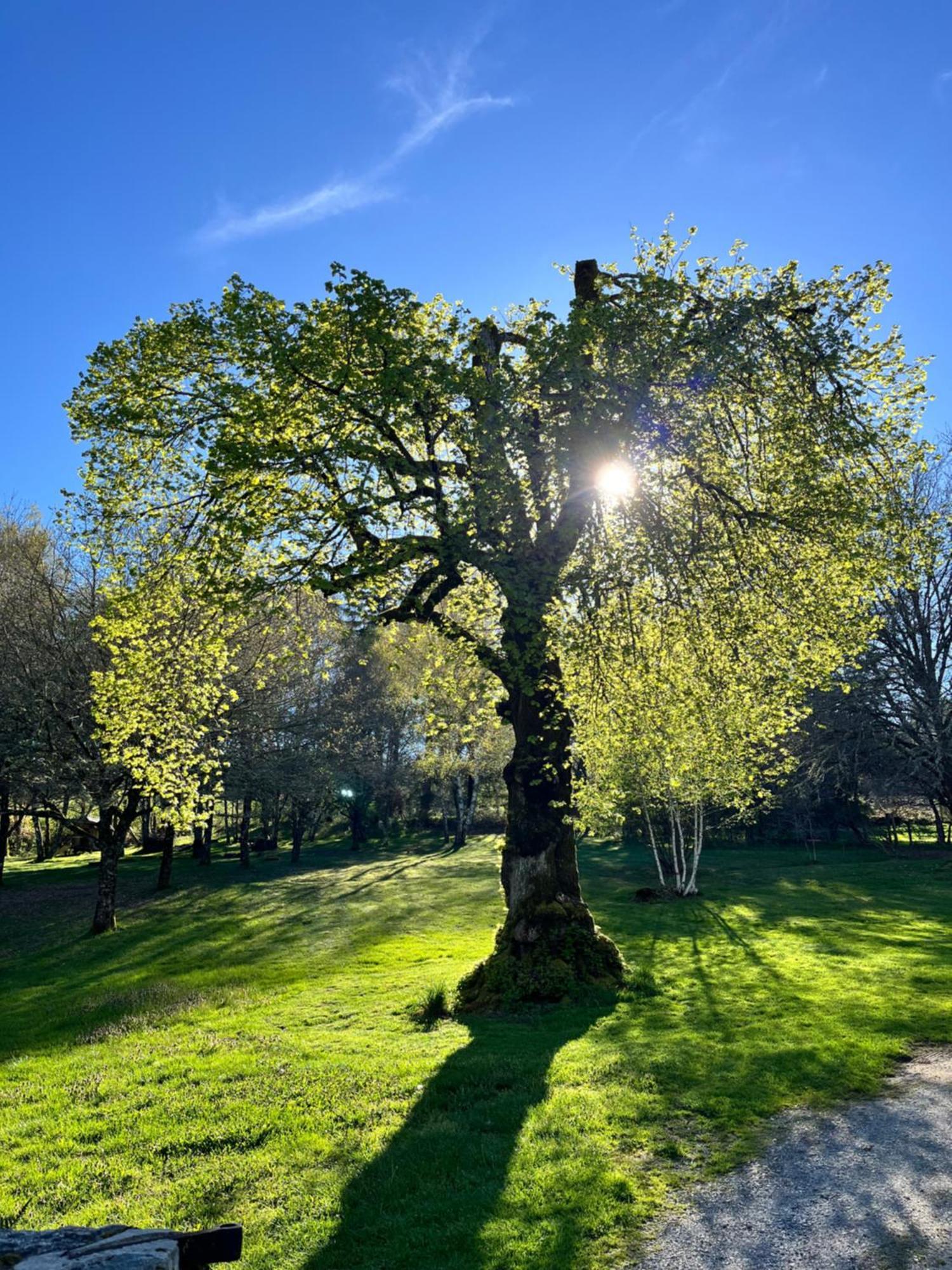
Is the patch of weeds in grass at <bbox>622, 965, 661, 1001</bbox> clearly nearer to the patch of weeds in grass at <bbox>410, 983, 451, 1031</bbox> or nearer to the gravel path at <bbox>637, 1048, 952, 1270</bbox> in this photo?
the patch of weeds in grass at <bbox>410, 983, 451, 1031</bbox>

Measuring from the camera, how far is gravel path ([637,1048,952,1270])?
6188 millimetres

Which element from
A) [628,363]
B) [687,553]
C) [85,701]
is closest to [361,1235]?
[687,553]

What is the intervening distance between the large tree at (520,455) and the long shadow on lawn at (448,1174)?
4.80m

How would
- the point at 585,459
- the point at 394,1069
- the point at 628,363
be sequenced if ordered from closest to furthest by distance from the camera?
the point at 394,1069, the point at 628,363, the point at 585,459

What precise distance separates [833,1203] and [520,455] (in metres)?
11.7

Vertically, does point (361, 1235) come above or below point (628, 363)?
below

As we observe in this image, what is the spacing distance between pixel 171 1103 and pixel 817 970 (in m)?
15.2

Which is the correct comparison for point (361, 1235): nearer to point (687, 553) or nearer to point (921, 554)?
point (687, 553)

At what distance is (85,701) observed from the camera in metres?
31.1

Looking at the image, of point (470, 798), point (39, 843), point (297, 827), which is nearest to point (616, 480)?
point (297, 827)

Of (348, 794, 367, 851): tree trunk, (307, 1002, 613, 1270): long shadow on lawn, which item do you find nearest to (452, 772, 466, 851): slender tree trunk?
(348, 794, 367, 851): tree trunk

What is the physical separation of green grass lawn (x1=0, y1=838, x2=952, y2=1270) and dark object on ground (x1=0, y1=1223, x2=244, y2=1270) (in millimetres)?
2097

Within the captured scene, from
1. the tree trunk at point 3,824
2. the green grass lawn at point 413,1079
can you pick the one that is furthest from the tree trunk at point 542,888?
the tree trunk at point 3,824

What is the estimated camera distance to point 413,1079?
1158 cm
